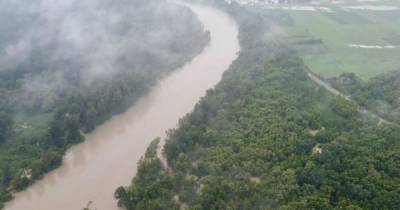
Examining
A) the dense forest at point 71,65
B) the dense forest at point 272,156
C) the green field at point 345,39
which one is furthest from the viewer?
the green field at point 345,39

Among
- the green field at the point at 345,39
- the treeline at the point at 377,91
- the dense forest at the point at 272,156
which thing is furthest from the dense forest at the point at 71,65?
the treeline at the point at 377,91

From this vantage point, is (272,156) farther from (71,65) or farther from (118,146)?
(71,65)

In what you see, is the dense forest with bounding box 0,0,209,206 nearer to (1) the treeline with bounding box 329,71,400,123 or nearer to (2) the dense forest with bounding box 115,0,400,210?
(2) the dense forest with bounding box 115,0,400,210

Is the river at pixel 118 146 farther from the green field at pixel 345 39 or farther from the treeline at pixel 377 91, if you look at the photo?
the treeline at pixel 377 91

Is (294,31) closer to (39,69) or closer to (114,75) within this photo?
(114,75)

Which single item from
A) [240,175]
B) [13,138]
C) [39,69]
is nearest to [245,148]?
[240,175]

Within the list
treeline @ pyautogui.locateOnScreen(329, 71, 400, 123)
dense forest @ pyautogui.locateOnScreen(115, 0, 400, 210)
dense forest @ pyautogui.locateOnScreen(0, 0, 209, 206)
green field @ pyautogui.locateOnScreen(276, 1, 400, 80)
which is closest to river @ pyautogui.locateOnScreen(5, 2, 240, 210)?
dense forest @ pyautogui.locateOnScreen(0, 0, 209, 206)
